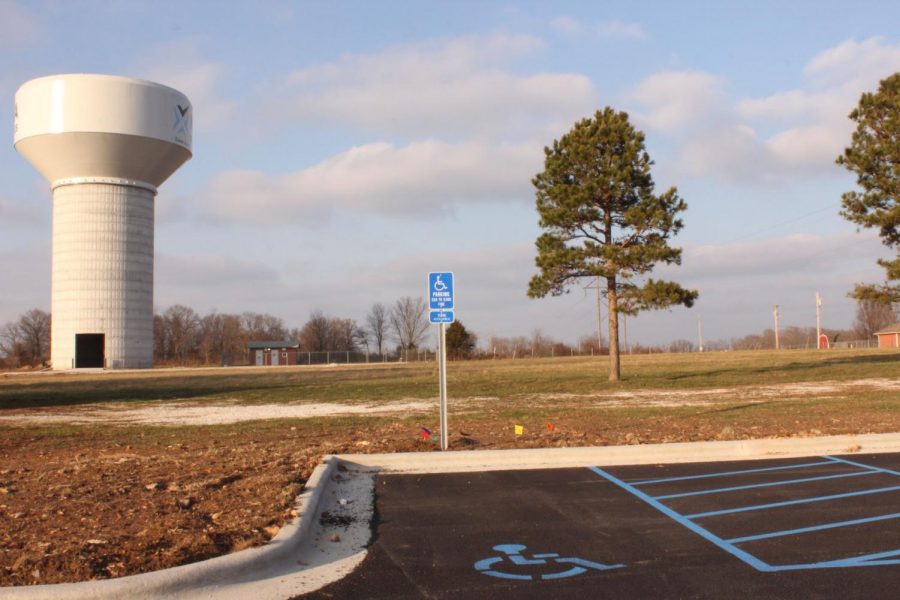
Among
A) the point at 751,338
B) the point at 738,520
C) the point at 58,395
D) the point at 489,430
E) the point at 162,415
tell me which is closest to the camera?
the point at 738,520

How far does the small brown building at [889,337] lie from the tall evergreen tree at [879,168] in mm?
76073

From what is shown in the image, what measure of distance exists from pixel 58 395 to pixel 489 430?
22024mm

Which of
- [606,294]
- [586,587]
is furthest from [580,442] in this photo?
[606,294]

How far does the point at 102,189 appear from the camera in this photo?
52.1 metres

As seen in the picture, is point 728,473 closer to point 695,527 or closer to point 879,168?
point 695,527

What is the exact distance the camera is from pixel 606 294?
3184 cm

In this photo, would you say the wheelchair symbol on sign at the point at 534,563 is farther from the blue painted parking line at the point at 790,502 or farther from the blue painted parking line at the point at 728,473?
the blue painted parking line at the point at 728,473

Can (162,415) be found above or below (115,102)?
below

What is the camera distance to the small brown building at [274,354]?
8406 centimetres

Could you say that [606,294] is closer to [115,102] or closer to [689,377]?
[689,377]

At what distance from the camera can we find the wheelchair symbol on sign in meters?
5.54

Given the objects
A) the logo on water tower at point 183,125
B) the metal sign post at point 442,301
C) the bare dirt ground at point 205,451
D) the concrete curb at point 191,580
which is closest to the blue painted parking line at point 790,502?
the concrete curb at point 191,580

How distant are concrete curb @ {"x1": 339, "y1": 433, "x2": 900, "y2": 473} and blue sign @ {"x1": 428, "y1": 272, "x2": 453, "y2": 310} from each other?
2125 mm

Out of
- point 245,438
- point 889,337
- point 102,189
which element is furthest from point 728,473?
point 889,337
